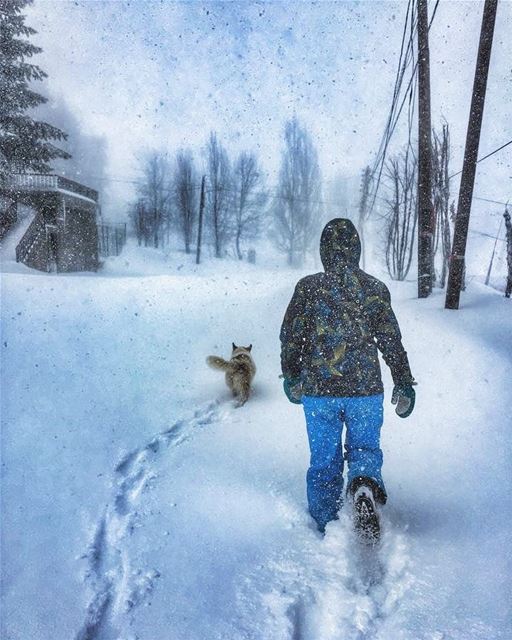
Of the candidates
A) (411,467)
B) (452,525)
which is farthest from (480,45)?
(452,525)

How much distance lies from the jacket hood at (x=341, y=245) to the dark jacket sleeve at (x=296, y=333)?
0.25m

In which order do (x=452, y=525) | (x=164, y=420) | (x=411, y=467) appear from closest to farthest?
(x=452, y=525) → (x=411, y=467) → (x=164, y=420)

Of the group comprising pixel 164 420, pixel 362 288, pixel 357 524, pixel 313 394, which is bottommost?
pixel 164 420

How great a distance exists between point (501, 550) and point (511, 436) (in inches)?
69.9

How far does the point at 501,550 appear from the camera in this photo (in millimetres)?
2443

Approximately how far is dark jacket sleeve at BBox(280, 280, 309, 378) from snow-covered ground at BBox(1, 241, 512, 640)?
3.42 feet

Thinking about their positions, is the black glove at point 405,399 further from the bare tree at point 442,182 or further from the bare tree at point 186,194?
the bare tree at point 186,194

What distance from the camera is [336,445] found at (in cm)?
263

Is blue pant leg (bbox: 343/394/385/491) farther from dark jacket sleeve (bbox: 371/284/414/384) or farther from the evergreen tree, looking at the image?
the evergreen tree

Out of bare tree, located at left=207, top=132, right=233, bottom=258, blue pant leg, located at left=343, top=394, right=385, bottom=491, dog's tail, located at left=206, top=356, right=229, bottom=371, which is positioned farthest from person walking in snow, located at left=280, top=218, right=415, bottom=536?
bare tree, located at left=207, top=132, right=233, bottom=258

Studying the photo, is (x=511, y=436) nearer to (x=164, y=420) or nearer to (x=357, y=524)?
(x=357, y=524)

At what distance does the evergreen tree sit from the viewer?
48.4 ft

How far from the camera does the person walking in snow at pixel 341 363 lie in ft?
8.29

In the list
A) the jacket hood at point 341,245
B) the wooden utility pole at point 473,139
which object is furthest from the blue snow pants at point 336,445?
the wooden utility pole at point 473,139
